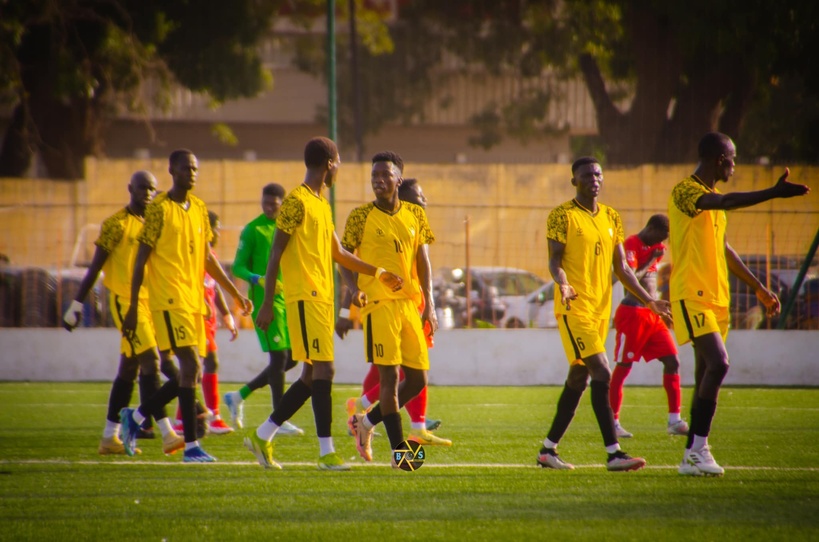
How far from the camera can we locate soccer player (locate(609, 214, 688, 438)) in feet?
32.9

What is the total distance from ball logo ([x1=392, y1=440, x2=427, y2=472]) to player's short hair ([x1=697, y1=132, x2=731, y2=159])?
9.03 ft

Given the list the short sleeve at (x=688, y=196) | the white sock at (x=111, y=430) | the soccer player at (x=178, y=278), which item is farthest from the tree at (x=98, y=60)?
the short sleeve at (x=688, y=196)

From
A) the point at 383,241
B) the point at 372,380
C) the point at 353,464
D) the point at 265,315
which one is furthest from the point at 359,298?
the point at 372,380

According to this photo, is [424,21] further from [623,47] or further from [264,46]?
[623,47]

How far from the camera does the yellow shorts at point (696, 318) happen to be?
24.5 ft

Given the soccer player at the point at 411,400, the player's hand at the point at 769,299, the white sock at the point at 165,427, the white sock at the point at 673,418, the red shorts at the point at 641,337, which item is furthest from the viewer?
the red shorts at the point at 641,337

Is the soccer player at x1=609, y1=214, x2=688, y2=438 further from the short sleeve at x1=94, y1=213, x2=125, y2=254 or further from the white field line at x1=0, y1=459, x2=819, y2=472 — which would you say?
the short sleeve at x1=94, y1=213, x2=125, y2=254

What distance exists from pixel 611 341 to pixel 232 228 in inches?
429

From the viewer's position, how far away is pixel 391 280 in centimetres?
749

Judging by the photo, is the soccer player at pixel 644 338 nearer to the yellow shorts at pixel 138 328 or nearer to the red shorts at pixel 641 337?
the red shorts at pixel 641 337

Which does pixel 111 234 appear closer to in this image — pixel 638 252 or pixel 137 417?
pixel 137 417

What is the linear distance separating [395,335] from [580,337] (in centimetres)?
126

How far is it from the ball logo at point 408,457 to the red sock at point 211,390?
353 cm

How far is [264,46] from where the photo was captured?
119 ft
